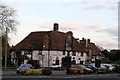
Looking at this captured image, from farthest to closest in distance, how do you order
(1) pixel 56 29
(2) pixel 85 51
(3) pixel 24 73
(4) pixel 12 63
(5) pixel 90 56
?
(5) pixel 90 56 < (2) pixel 85 51 < (1) pixel 56 29 < (4) pixel 12 63 < (3) pixel 24 73

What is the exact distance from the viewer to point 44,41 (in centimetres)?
9412

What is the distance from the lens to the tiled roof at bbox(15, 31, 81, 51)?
3718 inches

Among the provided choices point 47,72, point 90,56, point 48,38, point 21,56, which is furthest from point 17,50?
point 47,72

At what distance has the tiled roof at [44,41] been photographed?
94.4m

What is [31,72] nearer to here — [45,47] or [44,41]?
[45,47]

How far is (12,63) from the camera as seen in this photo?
92.6m

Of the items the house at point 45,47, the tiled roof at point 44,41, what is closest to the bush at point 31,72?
the house at point 45,47

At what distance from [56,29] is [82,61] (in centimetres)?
1513

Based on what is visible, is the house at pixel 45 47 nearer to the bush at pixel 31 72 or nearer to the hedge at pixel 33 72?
the hedge at pixel 33 72

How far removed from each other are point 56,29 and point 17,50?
1352 centimetres

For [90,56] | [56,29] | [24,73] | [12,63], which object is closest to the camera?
[24,73]

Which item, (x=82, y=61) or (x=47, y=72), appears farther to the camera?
(x=82, y=61)

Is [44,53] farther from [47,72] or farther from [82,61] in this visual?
[47,72]

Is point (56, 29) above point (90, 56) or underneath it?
above
